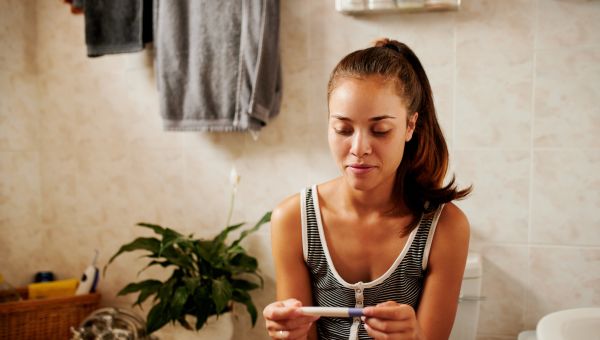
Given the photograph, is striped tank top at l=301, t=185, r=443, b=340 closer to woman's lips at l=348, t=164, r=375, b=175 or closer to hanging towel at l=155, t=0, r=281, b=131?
woman's lips at l=348, t=164, r=375, b=175

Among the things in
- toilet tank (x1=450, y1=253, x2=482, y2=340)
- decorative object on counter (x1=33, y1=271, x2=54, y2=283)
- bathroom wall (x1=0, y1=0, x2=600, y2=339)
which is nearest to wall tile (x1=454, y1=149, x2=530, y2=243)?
bathroom wall (x1=0, y1=0, x2=600, y2=339)

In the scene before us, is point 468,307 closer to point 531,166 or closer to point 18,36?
point 531,166

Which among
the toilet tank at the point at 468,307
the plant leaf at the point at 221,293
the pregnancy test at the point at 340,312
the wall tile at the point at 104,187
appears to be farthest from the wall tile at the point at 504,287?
the wall tile at the point at 104,187

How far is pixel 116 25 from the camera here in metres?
1.64

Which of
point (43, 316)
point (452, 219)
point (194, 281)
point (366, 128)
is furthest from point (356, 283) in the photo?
point (43, 316)

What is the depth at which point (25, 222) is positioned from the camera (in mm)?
1854

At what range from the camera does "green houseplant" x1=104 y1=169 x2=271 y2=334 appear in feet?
4.61

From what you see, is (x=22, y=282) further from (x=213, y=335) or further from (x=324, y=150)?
(x=324, y=150)

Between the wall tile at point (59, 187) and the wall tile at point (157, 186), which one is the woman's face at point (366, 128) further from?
the wall tile at point (59, 187)

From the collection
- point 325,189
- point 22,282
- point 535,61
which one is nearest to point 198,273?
point 325,189

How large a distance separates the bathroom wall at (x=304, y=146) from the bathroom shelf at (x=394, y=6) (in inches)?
1.6

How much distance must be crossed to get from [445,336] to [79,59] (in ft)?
5.14

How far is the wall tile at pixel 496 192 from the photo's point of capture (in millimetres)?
1439

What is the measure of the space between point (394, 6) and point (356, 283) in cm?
83
